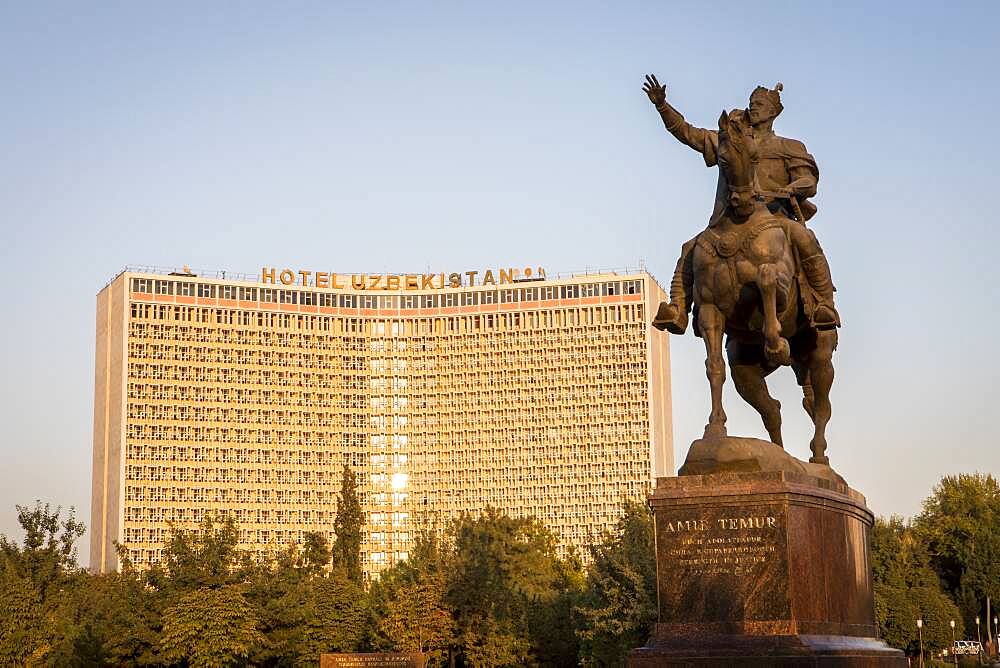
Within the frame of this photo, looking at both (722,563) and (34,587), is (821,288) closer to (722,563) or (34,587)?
(722,563)

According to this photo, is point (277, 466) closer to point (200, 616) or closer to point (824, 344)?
point (200, 616)

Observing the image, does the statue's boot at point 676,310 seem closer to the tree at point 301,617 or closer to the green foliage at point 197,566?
the green foliage at point 197,566

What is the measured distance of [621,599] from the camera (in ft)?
177

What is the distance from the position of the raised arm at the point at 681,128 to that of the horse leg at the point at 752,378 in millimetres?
2613

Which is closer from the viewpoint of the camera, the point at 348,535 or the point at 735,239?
the point at 735,239

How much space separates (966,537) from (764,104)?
288ft

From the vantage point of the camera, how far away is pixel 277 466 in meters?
178

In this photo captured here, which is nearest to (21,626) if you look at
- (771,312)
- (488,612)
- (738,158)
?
(488,612)

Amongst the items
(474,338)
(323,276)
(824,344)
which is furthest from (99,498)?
(824,344)

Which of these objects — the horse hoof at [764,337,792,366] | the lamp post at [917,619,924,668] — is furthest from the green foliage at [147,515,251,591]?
the horse hoof at [764,337,792,366]

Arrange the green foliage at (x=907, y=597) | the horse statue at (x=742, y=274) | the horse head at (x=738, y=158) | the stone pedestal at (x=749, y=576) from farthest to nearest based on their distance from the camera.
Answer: the green foliage at (x=907, y=597)
the horse statue at (x=742, y=274)
the horse head at (x=738, y=158)
the stone pedestal at (x=749, y=576)

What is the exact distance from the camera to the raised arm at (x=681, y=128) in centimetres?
1927

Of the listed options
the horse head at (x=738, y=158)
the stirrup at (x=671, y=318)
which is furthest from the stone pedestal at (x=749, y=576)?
the horse head at (x=738, y=158)

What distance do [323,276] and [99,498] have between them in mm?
39165
